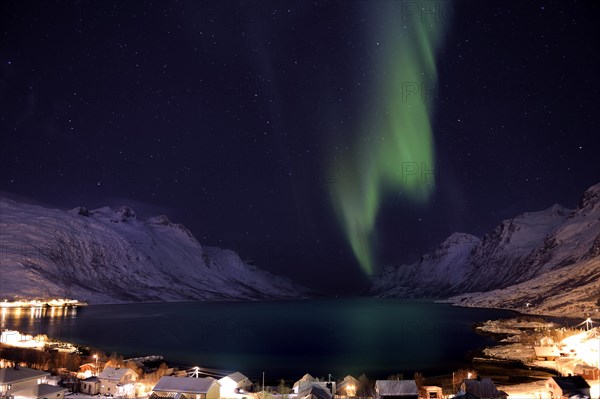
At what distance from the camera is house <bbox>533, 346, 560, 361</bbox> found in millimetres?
105094

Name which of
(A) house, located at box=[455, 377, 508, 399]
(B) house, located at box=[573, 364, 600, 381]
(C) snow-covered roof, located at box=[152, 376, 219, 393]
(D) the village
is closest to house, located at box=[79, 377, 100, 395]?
(D) the village

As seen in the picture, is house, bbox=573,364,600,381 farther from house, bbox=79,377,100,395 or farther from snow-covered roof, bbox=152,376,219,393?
house, bbox=79,377,100,395

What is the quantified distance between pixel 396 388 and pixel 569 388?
20030 mm

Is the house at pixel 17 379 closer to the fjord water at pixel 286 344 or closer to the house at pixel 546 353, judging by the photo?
the fjord water at pixel 286 344

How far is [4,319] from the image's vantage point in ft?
618

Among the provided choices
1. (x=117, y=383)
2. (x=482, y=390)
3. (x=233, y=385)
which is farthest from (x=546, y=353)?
(x=117, y=383)

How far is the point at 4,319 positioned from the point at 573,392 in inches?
7381

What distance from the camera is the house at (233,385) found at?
70.2m

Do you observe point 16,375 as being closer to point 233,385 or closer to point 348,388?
point 233,385

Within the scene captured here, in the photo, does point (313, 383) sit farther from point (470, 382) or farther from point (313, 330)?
point (313, 330)

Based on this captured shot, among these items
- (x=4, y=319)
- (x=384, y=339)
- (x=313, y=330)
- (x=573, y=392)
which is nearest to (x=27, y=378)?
(x=573, y=392)

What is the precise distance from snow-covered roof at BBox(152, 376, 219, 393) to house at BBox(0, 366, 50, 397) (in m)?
14.7

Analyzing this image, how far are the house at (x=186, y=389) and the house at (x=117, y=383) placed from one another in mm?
6285

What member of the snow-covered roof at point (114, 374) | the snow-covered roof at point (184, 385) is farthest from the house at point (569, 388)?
the snow-covered roof at point (114, 374)
